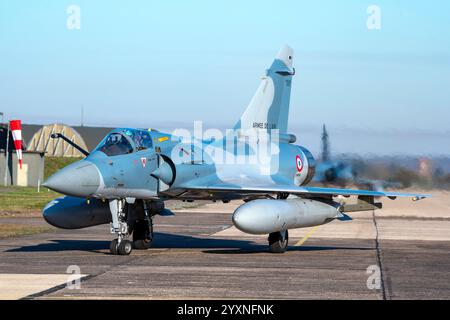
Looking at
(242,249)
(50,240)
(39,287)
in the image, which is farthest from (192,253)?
(39,287)

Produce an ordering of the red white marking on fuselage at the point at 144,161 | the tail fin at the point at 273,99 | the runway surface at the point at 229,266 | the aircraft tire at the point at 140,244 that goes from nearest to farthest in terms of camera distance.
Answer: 1. the runway surface at the point at 229,266
2. the red white marking on fuselage at the point at 144,161
3. the aircraft tire at the point at 140,244
4. the tail fin at the point at 273,99

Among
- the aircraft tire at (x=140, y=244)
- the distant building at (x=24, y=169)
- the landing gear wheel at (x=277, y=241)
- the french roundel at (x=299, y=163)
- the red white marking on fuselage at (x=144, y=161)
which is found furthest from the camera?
the distant building at (x=24, y=169)

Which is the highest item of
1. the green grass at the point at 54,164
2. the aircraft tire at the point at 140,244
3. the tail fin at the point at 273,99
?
the tail fin at the point at 273,99

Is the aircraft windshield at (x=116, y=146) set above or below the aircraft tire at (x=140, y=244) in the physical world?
above

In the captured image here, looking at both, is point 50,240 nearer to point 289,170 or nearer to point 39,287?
point 289,170

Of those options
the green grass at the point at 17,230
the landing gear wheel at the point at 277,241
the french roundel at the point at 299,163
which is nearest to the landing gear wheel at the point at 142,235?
the landing gear wheel at the point at 277,241

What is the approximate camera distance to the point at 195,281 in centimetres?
1451

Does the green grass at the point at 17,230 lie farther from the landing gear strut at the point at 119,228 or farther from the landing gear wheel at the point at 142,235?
the landing gear strut at the point at 119,228

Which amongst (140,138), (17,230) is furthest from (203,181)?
(17,230)

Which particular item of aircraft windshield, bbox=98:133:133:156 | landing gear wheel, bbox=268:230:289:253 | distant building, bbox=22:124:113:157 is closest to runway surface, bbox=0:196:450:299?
landing gear wheel, bbox=268:230:289:253

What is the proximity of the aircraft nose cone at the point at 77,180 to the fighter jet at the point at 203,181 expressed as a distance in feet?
0.07

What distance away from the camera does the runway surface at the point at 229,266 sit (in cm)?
1321

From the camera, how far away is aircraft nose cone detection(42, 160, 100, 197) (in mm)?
17094

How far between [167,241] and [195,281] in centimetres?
947
